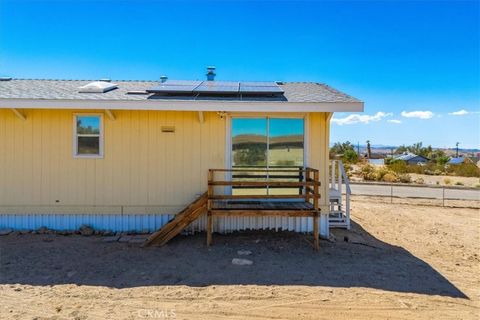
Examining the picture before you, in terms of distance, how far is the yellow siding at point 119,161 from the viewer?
21.8 ft

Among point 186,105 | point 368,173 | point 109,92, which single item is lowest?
point 368,173

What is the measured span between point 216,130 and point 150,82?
135 inches

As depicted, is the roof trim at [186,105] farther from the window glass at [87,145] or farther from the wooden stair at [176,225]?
the wooden stair at [176,225]

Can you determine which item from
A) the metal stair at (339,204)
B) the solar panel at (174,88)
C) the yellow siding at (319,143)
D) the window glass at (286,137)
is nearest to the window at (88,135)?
the solar panel at (174,88)

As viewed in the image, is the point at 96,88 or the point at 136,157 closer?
the point at 136,157

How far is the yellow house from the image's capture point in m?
6.65

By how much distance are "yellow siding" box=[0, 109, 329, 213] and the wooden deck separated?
1.41 feet

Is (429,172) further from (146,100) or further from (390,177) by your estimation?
(146,100)

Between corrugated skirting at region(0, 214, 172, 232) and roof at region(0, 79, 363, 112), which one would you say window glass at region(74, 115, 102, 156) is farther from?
corrugated skirting at region(0, 214, 172, 232)

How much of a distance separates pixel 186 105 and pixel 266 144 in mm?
1982

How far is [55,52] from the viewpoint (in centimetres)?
1226

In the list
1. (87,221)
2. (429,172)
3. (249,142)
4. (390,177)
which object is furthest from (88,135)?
(429,172)

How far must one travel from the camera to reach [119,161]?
264 inches

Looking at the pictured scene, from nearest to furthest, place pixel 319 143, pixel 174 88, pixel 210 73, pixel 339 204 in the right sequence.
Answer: pixel 319 143, pixel 174 88, pixel 339 204, pixel 210 73
